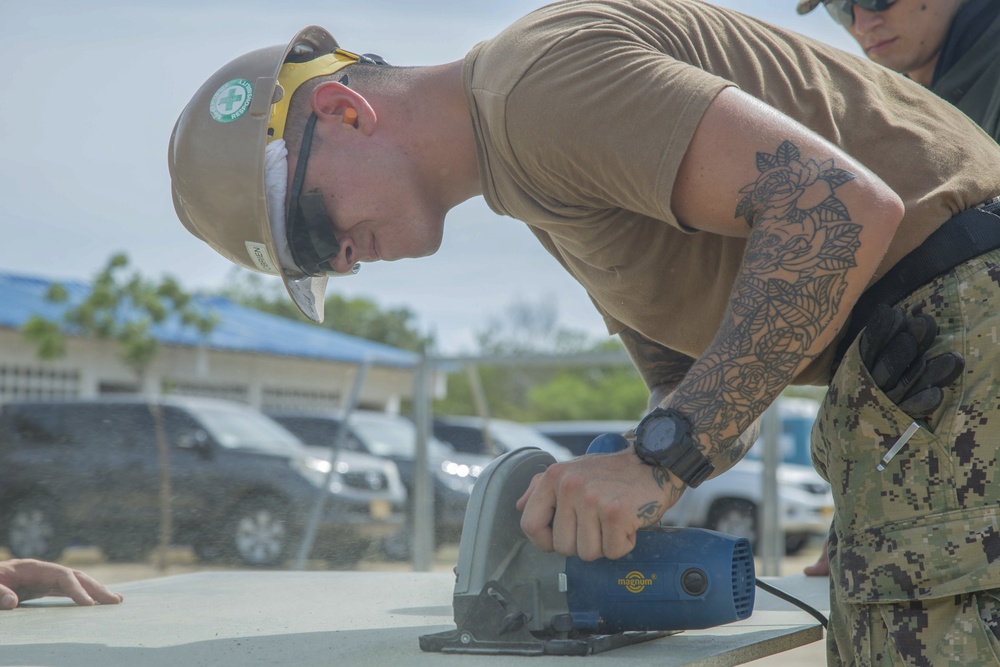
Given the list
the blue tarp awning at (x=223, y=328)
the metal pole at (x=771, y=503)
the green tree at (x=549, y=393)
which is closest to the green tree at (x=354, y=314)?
the green tree at (x=549, y=393)

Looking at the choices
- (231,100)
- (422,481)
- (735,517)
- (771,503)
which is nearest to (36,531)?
(422,481)

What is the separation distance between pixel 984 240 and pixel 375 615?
141cm

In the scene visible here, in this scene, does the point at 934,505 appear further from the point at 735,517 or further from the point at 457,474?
the point at 735,517

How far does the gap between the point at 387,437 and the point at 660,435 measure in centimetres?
1312

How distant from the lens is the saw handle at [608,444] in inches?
72.1

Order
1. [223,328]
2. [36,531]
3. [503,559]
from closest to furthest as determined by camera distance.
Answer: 1. [503,559]
2. [36,531]
3. [223,328]

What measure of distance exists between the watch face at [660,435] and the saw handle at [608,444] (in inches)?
11.9

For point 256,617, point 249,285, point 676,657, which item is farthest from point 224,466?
point 249,285

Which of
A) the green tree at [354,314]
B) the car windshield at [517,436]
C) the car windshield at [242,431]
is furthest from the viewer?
the green tree at [354,314]

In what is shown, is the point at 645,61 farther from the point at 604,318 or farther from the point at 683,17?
the point at 604,318

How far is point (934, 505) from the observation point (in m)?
1.52

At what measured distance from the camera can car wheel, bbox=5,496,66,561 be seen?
10898 mm

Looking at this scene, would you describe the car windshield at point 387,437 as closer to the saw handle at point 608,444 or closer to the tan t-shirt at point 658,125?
the saw handle at point 608,444

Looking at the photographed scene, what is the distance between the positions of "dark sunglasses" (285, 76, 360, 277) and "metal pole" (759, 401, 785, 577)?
5.11 meters
